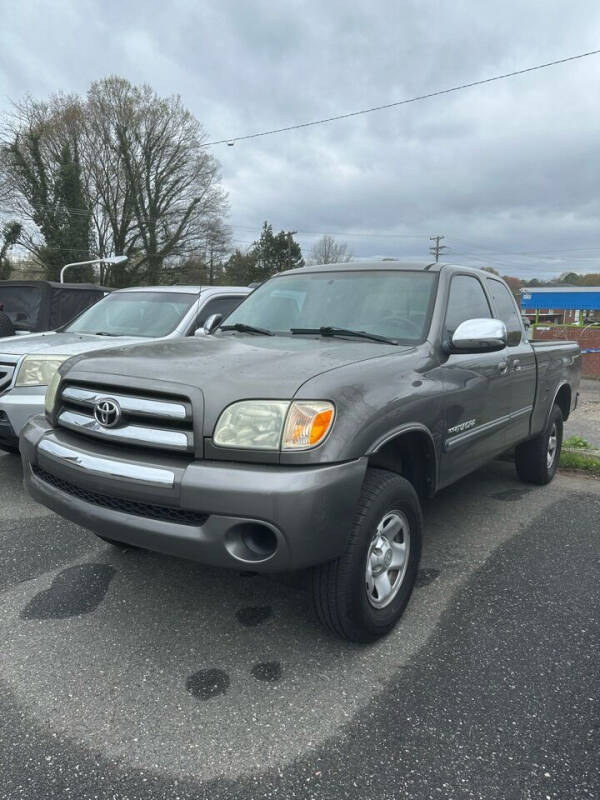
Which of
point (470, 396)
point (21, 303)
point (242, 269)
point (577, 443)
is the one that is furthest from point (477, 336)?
point (242, 269)

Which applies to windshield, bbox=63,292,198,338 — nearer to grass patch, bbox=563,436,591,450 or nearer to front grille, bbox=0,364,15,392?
front grille, bbox=0,364,15,392

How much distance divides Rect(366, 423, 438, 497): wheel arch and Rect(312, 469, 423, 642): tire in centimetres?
16

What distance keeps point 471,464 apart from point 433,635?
1225mm

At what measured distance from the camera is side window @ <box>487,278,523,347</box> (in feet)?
13.9

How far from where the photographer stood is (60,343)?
16.3 ft

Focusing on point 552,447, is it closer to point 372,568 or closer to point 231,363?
point 372,568

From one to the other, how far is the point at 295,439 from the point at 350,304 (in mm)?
1544

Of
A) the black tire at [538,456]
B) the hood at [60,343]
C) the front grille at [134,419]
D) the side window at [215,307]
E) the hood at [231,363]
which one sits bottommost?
the black tire at [538,456]

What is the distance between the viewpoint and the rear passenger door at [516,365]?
4055mm

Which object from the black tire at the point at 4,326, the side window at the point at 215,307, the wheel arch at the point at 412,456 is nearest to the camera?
the wheel arch at the point at 412,456

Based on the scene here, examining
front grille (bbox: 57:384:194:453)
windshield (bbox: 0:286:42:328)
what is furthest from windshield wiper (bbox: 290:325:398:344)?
windshield (bbox: 0:286:42:328)

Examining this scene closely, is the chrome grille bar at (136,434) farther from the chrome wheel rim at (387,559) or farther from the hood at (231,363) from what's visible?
the chrome wheel rim at (387,559)

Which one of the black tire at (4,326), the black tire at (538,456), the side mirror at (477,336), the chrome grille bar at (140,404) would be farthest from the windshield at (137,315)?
the black tire at (538,456)

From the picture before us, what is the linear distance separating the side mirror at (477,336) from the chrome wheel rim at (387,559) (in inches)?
40.1
